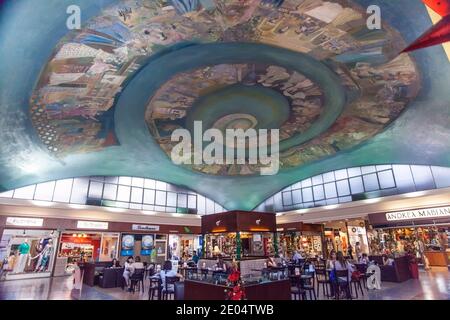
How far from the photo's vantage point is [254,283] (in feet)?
21.1

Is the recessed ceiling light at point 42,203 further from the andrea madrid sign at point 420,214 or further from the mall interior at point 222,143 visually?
the andrea madrid sign at point 420,214

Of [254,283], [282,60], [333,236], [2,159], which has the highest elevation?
[282,60]

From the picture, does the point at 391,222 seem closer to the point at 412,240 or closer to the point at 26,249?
the point at 412,240

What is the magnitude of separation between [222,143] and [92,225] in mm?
10099

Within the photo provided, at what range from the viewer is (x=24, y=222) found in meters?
14.4

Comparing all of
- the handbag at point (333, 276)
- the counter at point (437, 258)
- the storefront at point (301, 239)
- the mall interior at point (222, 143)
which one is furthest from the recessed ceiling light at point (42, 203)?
the counter at point (437, 258)

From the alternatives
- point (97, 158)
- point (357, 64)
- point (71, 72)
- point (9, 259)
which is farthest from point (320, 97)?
point (9, 259)

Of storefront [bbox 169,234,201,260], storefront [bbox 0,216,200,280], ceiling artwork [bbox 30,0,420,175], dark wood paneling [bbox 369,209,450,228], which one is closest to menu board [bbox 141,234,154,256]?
storefront [bbox 0,216,200,280]

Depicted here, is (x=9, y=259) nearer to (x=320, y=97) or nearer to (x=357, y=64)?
(x=320, y=97)

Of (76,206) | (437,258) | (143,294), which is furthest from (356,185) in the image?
(76,206)

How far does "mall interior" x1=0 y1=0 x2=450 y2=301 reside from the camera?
20.9 ft

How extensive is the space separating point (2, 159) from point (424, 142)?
17.7 m

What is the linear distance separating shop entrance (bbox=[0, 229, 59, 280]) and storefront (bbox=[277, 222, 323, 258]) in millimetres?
14859

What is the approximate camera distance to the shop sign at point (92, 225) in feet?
53.2
